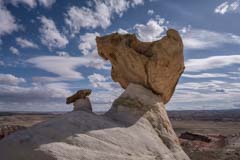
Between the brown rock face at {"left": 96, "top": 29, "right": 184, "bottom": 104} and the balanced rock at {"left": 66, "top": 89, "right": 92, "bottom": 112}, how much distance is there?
2.06 meters

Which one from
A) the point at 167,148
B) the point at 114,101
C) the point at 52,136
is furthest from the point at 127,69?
the point at 52,136

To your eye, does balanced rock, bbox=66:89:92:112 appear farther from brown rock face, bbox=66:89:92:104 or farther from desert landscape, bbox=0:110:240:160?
desert landscape, bbox=0:110:240:160

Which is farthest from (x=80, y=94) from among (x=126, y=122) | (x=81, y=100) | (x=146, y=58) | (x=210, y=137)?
(x=210, y=137)

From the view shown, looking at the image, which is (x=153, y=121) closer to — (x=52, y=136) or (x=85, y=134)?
(x=85, y=134)

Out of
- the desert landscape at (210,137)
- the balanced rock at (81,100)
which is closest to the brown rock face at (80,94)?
the balanced rock at (81,100)

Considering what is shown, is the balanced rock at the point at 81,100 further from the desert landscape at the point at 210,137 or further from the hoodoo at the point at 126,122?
the desert landscape at the point at 210,137

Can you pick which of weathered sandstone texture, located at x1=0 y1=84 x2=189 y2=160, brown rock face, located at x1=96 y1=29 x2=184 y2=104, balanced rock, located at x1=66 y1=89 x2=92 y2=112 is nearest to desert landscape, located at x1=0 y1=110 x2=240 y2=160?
balanced rock, located at x1=66 y1=89 x2=92 y2=112

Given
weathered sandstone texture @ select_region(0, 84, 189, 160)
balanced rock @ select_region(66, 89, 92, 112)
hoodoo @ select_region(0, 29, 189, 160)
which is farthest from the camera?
balanced rock @ select_region(66, 89, 92, 112)

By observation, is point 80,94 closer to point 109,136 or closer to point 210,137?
point 109,136

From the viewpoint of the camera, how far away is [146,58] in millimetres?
11500

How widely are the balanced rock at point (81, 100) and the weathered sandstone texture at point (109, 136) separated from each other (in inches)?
32.1

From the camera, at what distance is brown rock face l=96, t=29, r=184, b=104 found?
11.5m

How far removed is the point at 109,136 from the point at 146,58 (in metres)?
4.28

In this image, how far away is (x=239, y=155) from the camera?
2189 centimetres
